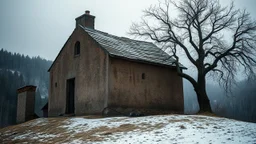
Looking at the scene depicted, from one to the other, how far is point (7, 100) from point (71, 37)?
66504 millimetres

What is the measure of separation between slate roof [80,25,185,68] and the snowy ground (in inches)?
234

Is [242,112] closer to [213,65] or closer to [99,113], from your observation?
[213,65]

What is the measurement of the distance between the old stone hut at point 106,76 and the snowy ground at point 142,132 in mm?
3854

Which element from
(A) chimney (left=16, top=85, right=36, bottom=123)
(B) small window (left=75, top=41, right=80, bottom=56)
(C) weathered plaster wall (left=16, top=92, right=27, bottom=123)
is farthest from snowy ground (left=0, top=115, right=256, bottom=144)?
(B) small window (left=75, top=41, right=80, bottom=56)

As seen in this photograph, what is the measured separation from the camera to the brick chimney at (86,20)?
2244cm

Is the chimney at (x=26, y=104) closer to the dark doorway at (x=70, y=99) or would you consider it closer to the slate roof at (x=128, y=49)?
the dark doorway at (x=70, y=99)

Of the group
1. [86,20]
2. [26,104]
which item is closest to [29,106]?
[26,104]

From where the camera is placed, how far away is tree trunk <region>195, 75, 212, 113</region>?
1941cm

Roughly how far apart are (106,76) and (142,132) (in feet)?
24.2

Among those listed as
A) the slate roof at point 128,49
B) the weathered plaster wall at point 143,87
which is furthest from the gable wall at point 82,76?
the weathered plaster wall at point 143,87

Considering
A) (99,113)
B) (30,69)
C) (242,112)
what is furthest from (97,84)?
(30,69)

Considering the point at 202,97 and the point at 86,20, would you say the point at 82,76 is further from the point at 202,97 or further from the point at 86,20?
the point at 202,97

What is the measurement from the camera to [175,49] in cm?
2053

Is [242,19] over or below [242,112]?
over
